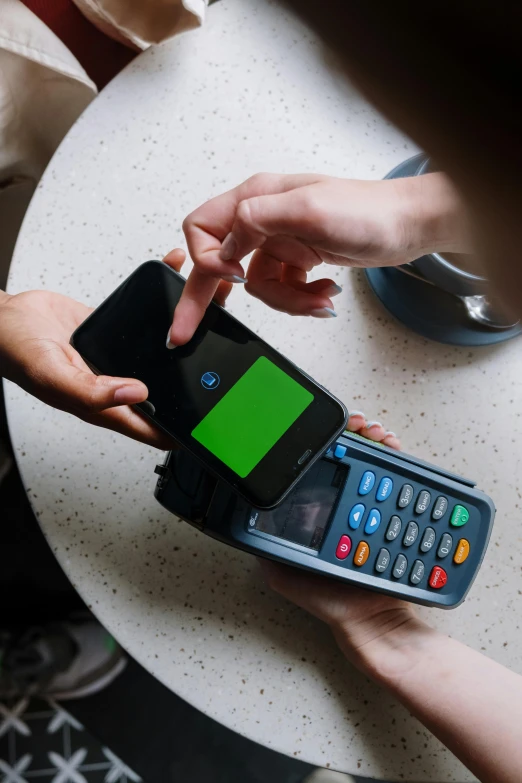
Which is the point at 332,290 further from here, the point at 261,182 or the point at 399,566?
the point at 399,566

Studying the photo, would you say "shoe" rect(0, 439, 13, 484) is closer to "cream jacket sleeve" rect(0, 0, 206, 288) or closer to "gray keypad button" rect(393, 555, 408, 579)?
"cream jacket sleeve" rect(0, 0, 206, 288)

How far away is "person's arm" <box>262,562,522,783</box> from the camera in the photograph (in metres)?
0.43

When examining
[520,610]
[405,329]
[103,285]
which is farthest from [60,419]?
[520,610]

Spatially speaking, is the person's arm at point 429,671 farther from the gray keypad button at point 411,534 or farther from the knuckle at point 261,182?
the knuckle at point 261,182

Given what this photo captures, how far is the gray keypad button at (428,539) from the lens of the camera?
17.9 inches

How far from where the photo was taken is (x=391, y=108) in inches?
4.9

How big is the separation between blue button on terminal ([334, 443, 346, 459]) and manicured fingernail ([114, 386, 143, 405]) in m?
0.15

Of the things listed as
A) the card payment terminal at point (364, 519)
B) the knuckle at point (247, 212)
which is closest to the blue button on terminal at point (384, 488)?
the card payment terminal at point (364, 519)

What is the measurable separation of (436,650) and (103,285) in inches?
16.2

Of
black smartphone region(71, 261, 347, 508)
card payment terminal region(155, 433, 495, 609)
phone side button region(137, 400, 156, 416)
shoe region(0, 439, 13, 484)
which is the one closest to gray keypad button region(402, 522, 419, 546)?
card payment terminal region(155, 433, 495, 609)

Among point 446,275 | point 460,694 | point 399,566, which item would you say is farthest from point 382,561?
point 446,275

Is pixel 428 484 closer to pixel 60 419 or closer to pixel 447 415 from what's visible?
pixel 447 415

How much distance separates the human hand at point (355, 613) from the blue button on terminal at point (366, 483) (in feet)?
0.12

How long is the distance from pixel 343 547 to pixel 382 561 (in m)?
0.03
